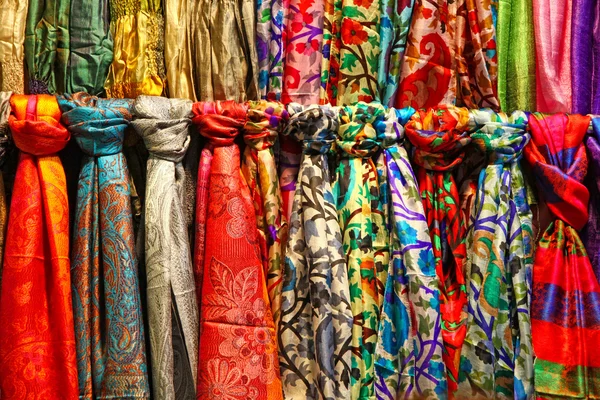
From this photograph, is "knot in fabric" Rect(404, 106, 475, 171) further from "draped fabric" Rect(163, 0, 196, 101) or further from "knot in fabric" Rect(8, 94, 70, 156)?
"knot in fabric" Rect(8, 94, 70, 156)

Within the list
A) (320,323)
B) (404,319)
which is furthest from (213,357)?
(404,319)

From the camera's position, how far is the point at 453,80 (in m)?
1.17

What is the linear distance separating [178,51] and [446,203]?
555 mm

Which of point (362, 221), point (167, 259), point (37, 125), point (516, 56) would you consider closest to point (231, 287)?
point (167, 259)

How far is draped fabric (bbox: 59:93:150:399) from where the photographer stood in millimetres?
1000

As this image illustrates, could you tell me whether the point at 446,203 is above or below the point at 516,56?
below

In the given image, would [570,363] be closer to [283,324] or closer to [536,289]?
[536,289]

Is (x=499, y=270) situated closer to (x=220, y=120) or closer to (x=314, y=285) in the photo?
(x=314, y=285)

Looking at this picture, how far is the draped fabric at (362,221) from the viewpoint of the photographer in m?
1.08

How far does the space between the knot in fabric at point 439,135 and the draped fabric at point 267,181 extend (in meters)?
0.24

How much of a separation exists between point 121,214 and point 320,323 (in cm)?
37

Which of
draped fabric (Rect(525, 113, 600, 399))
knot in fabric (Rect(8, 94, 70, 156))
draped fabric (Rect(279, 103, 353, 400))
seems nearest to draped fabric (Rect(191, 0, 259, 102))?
draped fabric (Rect(279, 103, 353, 400))

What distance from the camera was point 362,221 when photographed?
43.4 inches

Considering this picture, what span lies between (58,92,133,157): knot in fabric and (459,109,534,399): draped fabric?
0.62 m
